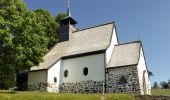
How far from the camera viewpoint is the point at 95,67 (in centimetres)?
3419

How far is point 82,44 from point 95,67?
5.26m

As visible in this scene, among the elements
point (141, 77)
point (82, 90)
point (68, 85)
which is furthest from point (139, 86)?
point (68, 85)

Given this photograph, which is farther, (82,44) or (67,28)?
(67,28)

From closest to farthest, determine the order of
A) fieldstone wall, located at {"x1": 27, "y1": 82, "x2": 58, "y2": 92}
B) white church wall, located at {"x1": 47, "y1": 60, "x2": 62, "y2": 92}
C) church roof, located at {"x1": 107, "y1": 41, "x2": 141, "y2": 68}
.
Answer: church roof, located at {"x1": 107, "y1": 41, "x2": 141, "y2": 68}
fieldstone wall, located at {"x1": 27, "y1": 82, "x2": 58, "y2": 92}
white church wall, located at {"x1": 47, "y1": 60, "x2": 62, "y2": 92}

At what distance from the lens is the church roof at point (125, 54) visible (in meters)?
32.6

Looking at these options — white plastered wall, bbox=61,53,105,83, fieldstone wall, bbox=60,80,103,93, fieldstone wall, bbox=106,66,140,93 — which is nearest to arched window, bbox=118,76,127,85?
fieldstone wall, bbox=106,66,140,93

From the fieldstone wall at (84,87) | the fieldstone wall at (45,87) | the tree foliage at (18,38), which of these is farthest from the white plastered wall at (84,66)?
the tree foliage at (18,38)

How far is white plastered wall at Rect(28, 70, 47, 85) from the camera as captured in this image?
35500 millimetres

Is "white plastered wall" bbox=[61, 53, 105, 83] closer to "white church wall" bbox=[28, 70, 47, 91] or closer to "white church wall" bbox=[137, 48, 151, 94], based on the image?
"white church wall" bbox=[28, 70, 47, 91]

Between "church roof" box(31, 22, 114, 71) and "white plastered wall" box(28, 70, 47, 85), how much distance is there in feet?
2.24

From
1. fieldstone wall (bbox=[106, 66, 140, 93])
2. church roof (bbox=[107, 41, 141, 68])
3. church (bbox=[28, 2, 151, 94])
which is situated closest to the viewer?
fieldstone wall (bbox=[106, 66, 140, 93])

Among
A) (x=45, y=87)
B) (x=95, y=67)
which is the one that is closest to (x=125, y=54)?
(x=95, y=67)

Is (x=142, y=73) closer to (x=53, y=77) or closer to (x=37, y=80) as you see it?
(x=53, y=77)

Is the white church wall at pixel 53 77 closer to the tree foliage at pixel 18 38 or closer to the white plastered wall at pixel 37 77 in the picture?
the white plastered wall at pixel 37 77
